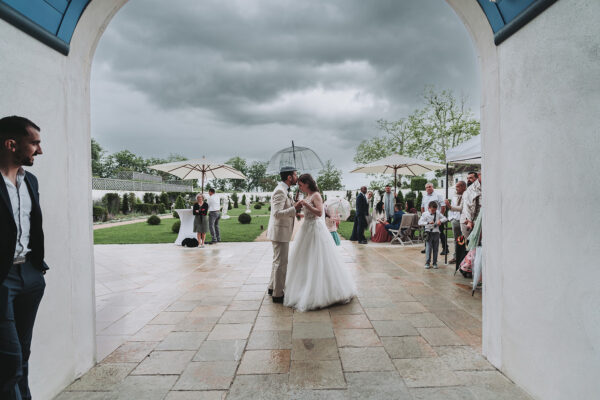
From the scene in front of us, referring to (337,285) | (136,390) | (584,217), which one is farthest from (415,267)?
(136,390)

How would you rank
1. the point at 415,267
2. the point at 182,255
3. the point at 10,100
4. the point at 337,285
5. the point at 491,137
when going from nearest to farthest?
the point at 10,100
the point at 491,137
the point at 337,285
the point at 415,267
the point at 182,255

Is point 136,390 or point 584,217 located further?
point 136,390

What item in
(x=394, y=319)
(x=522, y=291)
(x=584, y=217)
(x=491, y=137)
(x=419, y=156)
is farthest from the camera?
(x=419, y=156)

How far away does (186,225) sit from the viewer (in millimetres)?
11211

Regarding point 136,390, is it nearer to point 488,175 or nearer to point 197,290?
point 197,290

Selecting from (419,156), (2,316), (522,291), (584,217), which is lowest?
(522,291)

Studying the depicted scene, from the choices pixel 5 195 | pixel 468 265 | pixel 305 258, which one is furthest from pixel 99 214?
pixel 5 195

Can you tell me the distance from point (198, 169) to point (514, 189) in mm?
11458

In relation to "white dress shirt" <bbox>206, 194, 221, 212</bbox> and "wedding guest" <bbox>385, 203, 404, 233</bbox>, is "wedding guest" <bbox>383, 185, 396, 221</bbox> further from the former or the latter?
"white dress shirt" <bbox>206, 194, 221, 212</bbox>

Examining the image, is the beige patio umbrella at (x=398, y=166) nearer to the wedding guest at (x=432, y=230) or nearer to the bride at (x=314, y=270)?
the wedding guest at (x=432, y=230)

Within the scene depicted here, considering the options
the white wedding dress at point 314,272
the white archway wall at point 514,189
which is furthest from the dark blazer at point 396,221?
the white archway wall at point 514,189

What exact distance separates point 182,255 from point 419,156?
23.5 metres

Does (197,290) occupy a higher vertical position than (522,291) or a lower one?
lower

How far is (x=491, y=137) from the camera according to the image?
113 inches
